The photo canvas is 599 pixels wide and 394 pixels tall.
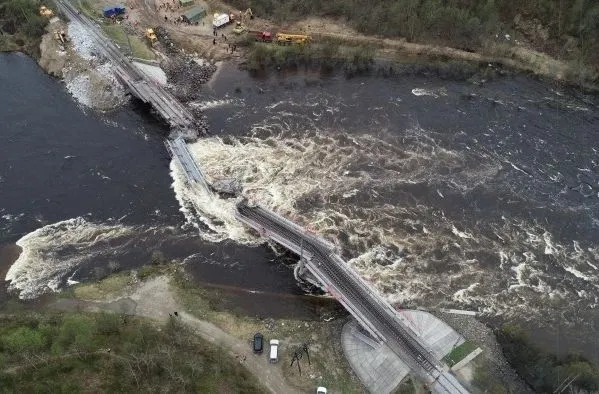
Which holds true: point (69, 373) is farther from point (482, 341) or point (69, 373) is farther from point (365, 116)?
point (365, 116)

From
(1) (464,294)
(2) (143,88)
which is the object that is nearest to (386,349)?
(1) (464,294)

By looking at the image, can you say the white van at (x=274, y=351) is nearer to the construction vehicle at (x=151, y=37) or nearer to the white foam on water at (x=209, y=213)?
the white foam on water at (x=209, y=213)

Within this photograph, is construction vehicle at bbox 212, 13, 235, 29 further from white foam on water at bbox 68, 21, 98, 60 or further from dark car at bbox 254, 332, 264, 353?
dark car at bbox 254, 332, 264, 353

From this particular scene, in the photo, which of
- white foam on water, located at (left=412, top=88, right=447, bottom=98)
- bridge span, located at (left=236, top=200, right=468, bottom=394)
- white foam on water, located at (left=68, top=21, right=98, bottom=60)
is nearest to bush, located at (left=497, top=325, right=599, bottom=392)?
bridge span, located at (left=236, top=200, right=468, bottom=394)

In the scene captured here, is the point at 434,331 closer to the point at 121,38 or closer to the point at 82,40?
the point at 121,38

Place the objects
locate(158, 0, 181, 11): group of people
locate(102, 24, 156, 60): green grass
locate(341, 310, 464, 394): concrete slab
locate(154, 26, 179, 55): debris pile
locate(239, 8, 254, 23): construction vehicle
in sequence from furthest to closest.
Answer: locate(158, 0, 181, 11): group of people
locate(239, 8, 254, 23): construction vehicle
locate(154, 26, 179, 55): debris pile
locate(102, 24, 156, 60): green grass
locate(341, 310, 464, 394): concrete slab

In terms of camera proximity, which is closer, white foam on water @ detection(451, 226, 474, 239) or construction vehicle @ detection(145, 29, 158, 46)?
white foam on water @ detection(451, 226, 474, 239)
